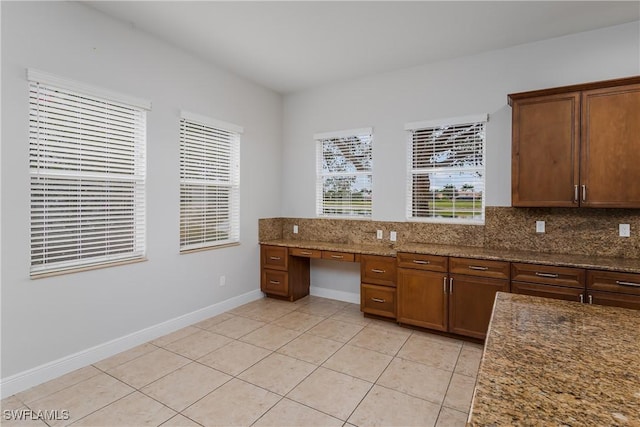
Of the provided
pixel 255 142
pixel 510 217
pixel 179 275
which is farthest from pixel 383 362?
pixel 255 142

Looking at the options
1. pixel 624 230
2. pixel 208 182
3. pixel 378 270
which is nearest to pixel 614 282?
pixel 624 230

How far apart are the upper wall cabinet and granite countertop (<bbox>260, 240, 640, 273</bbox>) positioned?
0.50m

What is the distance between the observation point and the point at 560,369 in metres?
0.98

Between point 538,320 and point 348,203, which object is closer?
point 538,320

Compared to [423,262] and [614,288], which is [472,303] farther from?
[614,288]

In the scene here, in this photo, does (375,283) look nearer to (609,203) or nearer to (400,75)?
(609,203)

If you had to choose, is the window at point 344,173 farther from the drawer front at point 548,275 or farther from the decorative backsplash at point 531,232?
the drawer front at point 548,275

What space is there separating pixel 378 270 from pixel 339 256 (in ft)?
1.76

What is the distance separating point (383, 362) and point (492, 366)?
6.82ft

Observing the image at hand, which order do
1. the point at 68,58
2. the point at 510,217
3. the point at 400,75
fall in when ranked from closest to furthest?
the point at 68,58, the point at 510,217, the point at 400,75

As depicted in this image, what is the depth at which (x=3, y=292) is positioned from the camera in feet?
7.75

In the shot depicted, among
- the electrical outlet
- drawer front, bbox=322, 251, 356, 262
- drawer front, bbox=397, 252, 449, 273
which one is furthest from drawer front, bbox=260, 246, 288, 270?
the electrical outlet

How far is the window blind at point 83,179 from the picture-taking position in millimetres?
2562

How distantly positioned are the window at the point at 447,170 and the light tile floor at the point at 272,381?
1448 mm
